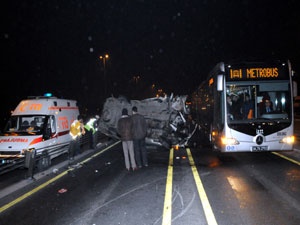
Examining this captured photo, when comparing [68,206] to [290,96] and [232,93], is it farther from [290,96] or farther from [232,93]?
[290,96]

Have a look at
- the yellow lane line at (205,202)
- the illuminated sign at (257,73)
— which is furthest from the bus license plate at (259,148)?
the illuminated sign at (257,73)

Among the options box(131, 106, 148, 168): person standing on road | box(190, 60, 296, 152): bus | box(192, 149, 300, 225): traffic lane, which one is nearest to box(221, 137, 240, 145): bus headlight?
box(190, 60, 296, 152): bus

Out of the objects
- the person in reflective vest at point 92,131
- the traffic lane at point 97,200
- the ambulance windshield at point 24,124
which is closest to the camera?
the traffic lane at point 97,200

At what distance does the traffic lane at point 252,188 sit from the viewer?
5417 millimetres

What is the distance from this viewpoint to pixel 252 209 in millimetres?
5746

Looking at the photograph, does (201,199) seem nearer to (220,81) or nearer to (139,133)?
(139,133)

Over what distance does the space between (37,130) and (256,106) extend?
794 centimetres

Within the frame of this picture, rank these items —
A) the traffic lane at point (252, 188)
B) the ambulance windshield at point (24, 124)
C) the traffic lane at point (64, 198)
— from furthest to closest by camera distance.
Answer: the ambulance windshield at point (24, 124) → the traffic lane at point (64, 198) → the traffic lane at point (252, 188)

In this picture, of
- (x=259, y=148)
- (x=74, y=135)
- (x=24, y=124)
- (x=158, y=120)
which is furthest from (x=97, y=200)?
(x=158, y=120)

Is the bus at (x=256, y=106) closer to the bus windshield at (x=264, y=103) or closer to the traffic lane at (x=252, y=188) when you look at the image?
the bus windshield at (x=264, y=103)

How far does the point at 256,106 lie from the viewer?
992 centimetres

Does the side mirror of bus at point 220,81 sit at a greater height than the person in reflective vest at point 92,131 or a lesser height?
greater

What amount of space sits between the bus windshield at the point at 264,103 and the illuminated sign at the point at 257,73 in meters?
0.20

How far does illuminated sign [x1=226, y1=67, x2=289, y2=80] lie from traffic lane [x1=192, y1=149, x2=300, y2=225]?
9.75 feet
